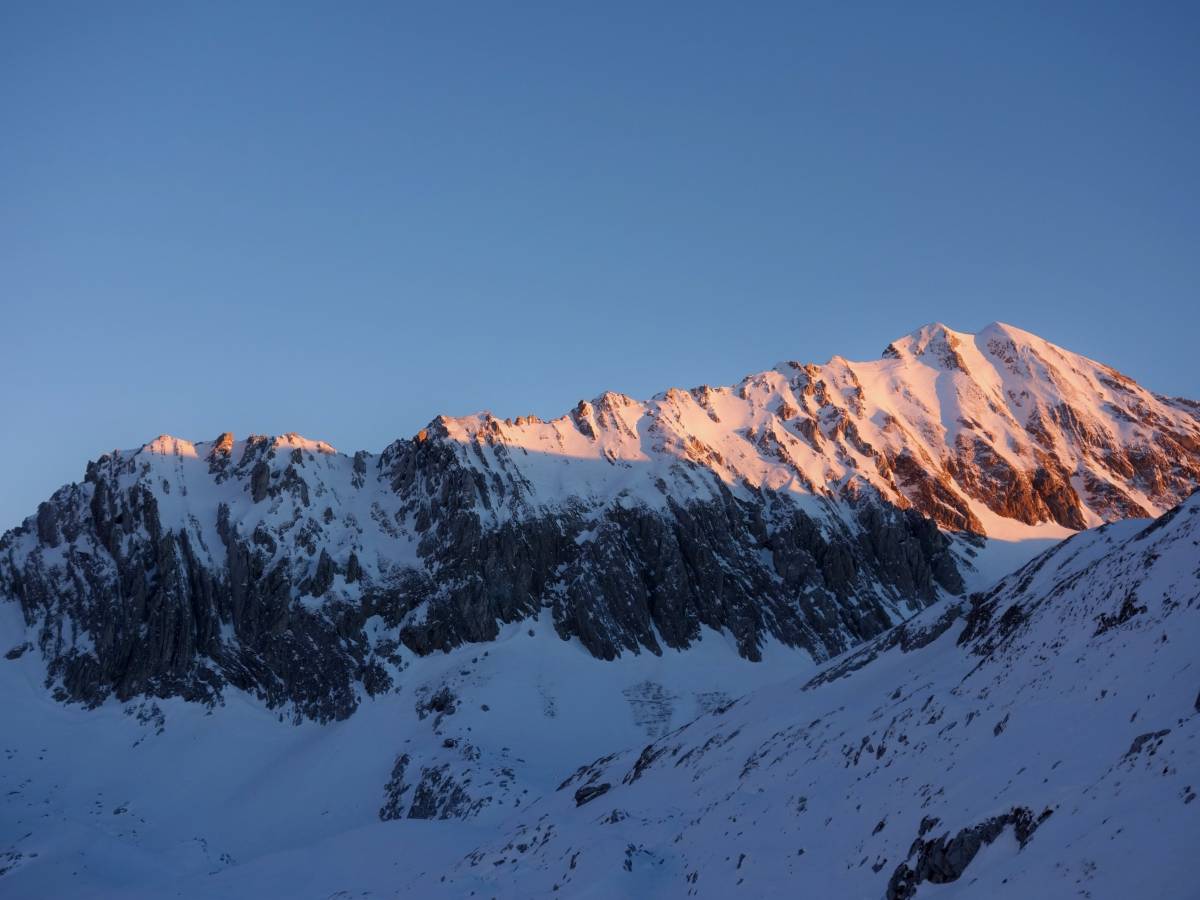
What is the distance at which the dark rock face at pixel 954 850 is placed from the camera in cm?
1847

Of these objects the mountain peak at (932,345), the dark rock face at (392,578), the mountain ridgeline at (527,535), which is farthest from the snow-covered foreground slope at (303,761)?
the mountain peak at (932,345)

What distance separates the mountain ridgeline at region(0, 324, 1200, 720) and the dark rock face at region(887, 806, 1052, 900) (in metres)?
79.7

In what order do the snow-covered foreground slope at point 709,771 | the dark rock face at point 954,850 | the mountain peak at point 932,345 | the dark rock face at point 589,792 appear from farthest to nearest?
1. the mountain peak at point 932,345
2. the dark rock face at point 589,792
3. the snow-covered foreground slope at point 709,771
4. the dark rock face at point 954,850

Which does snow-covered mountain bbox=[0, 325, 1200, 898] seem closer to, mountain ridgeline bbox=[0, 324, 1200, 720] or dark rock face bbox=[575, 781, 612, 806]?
mountain ridgeline bbox=[0, 324, 1200, 720]

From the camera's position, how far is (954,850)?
19094 millimetres

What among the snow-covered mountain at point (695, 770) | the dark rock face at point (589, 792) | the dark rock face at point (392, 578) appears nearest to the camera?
the snow-covered mountain at point (695, 770)

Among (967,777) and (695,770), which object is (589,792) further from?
(967,777)

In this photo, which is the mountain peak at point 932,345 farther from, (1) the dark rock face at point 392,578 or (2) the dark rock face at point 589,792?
(2) the dark rock face at point 589,792

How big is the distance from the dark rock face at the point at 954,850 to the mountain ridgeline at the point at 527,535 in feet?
261

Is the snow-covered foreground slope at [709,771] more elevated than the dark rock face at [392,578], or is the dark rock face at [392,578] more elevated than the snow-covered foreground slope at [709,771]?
the dark rock face at [392,578]

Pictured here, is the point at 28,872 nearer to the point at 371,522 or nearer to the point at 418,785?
the point at 418,785

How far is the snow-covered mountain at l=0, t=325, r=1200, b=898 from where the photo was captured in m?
26.1

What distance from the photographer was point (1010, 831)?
1861 cm

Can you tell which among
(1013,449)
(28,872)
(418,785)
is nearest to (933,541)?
(1013,449)
